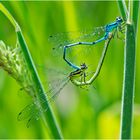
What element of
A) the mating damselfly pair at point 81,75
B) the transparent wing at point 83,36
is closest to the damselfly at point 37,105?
the mating damselfly pair at point 81,75

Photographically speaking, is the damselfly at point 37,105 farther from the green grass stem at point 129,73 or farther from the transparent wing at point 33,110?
the green grass stem at point 129,73

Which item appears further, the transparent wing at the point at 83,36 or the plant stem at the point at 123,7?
the transparent wing at the point at 83,36

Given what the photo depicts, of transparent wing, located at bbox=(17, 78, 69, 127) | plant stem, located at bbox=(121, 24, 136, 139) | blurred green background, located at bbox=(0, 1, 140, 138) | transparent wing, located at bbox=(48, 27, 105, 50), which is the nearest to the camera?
plant stem, located at bbox=(121, 24, 136, 139)

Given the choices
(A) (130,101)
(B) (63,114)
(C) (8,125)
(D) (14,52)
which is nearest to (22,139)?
(C) (8,125)

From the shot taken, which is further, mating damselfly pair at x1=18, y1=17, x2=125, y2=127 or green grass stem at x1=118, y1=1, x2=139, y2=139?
mating damselfly pair at x1=18, y1=17, x2=125, y2=127

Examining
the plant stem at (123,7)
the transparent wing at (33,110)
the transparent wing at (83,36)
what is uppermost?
the plant stem at (123,7)

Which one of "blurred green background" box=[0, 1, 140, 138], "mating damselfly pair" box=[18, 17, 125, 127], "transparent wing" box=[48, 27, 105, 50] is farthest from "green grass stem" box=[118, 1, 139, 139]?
"blurred green background" box=[0, 1, 140, 138]

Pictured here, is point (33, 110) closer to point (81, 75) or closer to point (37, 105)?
point (37, 105)

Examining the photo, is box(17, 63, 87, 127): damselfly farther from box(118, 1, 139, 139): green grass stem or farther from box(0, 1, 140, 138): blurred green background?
box(0, 1, 140, 138): blurred green background
